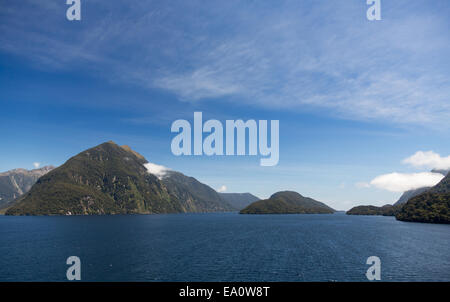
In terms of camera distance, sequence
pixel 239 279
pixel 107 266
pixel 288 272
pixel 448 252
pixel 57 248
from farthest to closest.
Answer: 1. pixel 57 248
2. pixel 448 252
3. pixel 107 266
4. pixel 288 272
5. pixel 239 279

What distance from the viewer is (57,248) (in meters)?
129

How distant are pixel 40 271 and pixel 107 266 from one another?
1973cm

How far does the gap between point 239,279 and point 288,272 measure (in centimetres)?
1771

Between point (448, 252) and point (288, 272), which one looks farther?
point (448, 252)
